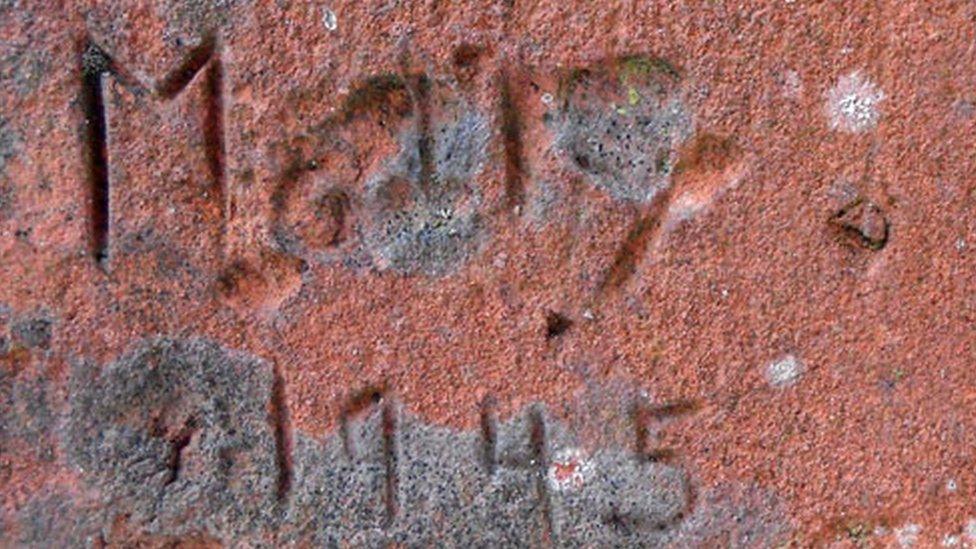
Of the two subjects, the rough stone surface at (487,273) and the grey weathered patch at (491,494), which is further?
the grey weathered patch at (491,494)

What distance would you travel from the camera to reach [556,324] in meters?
1.67

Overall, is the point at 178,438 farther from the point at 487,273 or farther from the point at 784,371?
the point at 784,371

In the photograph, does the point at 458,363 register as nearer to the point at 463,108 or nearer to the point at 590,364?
the point at 590,364

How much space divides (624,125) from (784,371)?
1.27 ft

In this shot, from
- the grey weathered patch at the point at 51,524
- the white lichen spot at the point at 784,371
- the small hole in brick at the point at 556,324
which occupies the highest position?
the small hole in brick at the point at 556,324

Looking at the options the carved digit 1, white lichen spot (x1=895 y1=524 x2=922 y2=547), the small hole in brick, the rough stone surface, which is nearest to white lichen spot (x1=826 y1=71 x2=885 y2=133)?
the rough stone surface

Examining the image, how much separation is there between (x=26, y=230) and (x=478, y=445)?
66 centimetres

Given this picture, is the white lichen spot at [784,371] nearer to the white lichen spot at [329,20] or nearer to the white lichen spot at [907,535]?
the white lichen spot at [907,535]

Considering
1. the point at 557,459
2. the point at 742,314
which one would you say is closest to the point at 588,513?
the point at 557,459

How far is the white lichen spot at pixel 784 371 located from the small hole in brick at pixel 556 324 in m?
0.27

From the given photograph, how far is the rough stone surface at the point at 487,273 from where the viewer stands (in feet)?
5.21

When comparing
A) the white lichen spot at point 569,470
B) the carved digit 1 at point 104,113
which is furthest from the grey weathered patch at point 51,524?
the white lichen spot at point 569,470

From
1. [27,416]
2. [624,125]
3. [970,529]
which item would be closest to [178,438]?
[27,416]

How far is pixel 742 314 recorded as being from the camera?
165cm
